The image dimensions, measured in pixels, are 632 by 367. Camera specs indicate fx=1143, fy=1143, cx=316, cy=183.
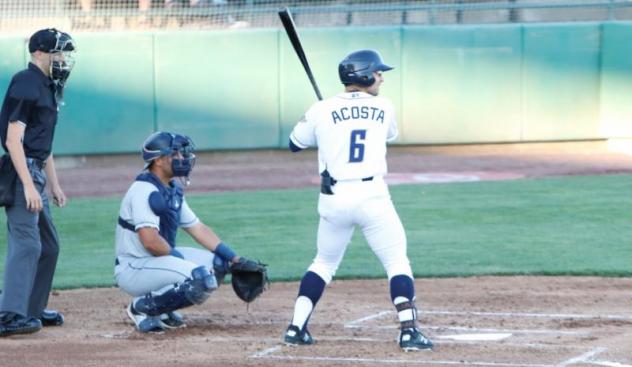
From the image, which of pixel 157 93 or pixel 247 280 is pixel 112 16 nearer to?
pixel 157 93

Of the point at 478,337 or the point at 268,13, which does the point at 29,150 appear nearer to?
the point at 478,337

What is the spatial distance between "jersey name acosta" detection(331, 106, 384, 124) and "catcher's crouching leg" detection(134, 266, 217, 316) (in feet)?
4.11

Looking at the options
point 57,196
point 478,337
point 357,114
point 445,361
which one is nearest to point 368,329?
point 478,337

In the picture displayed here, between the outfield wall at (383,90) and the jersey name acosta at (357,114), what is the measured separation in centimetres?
1285

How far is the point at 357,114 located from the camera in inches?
245

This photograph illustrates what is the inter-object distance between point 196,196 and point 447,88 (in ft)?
20.6

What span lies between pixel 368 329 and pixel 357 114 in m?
1.46

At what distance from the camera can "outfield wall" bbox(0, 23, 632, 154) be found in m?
18.7

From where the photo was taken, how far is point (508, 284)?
8641 mm

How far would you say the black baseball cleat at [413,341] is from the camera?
241 inches

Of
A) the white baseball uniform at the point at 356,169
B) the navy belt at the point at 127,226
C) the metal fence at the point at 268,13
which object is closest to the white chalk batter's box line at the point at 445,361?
the white baseball uniform at the point at 356,169

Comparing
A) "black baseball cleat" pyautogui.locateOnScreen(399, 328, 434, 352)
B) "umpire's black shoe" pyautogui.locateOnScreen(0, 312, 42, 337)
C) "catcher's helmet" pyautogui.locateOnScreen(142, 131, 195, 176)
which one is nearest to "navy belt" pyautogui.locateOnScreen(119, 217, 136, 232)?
"catcher's helmet" pyautogui.locateOnScreen(142, 131, 195, 176)

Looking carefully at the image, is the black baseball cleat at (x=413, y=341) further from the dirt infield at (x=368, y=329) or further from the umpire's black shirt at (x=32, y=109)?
the umpire's black shirt at (x=32, y=109)

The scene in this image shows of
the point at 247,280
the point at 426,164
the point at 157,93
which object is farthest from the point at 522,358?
the point at 157,93
